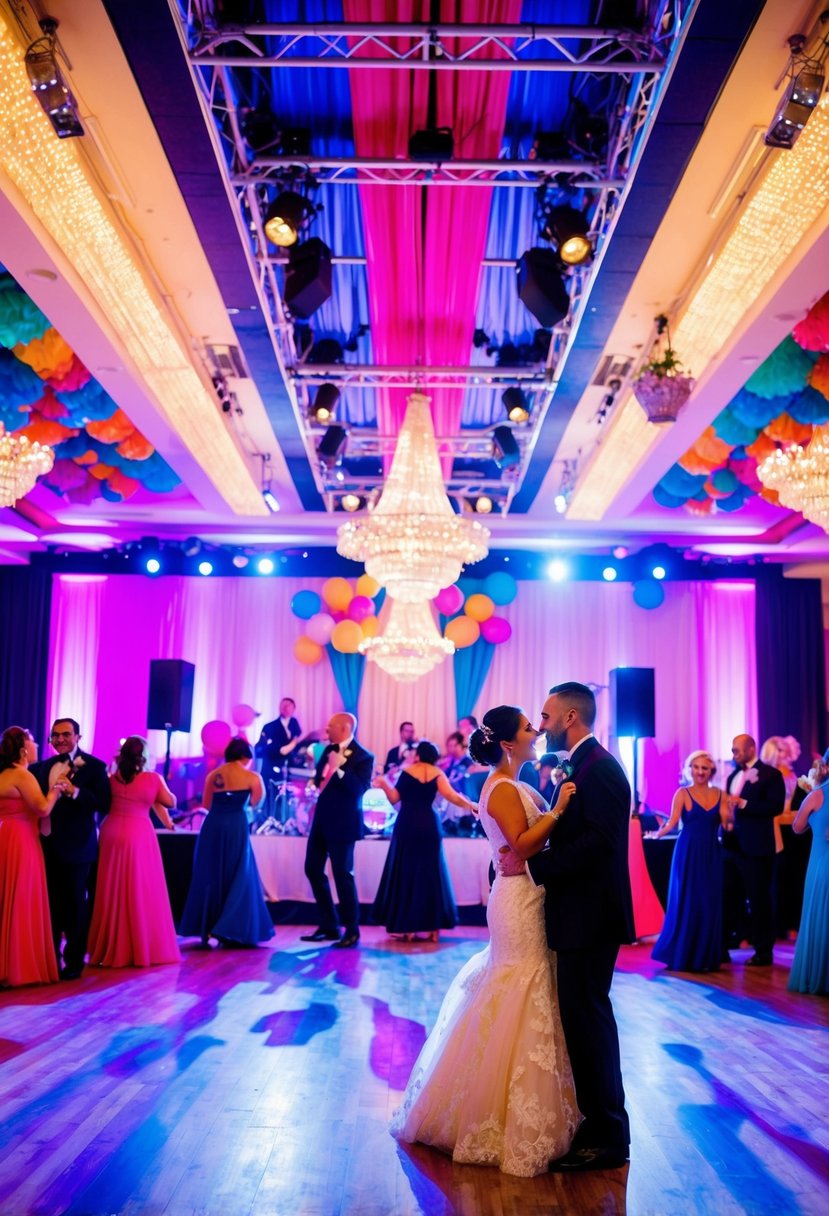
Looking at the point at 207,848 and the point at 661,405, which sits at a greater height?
the point at 661,405

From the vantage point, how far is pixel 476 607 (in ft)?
43.1

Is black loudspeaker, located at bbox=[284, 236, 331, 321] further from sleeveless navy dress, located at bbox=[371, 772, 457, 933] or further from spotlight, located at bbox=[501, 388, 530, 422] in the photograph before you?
sleeveless navy dress, located at bbox=[371, 772, 457, 933]

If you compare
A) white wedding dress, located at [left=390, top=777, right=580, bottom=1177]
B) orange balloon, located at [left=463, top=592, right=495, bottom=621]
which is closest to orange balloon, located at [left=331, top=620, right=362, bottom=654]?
orange balloon, located at [left=463, top=592, right=495, bottom=621]

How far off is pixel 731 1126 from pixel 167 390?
5.75 m

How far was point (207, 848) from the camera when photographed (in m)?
7.94

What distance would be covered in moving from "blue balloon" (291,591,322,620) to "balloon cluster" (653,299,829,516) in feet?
14.9

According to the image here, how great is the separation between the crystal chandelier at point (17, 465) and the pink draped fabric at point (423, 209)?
2356mm

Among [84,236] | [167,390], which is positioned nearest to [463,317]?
[167,390]

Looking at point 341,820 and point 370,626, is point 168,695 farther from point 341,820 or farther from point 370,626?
point 341,820

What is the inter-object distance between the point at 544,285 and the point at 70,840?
429 cm

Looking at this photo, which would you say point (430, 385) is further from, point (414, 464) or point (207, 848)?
point (207, 848)

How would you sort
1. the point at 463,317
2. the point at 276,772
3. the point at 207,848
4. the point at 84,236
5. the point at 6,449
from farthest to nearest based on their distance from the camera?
the point at 276,772
the point at 207,848
the point at 463,317
the point at 6,449
the point at 84,236

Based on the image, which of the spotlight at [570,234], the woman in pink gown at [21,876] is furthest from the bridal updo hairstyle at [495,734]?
the woman in pink gown at [21,876]

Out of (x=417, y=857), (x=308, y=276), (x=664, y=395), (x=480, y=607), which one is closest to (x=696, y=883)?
(x=417, y=857)
